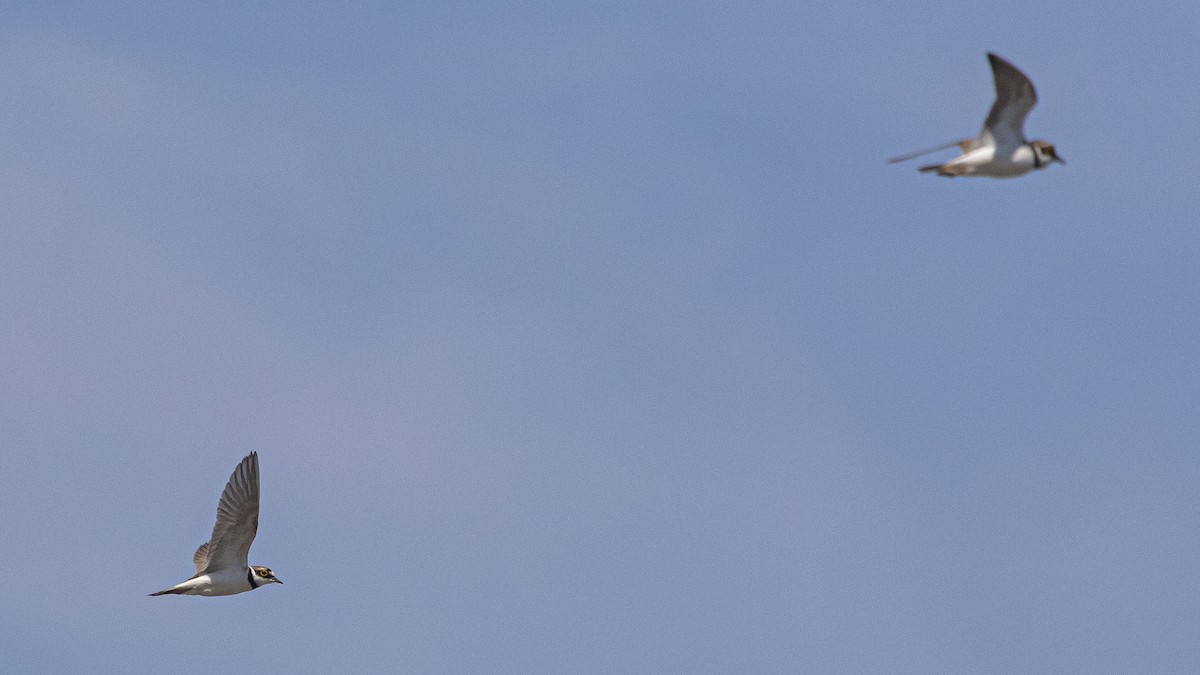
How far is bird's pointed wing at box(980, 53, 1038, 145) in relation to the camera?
3394cm

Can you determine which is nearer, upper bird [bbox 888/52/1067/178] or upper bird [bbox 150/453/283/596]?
upper bird [bbox 888/52/1067/178]

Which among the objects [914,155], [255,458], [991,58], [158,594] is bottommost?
[158,594]

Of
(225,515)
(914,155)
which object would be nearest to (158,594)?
(225,515)

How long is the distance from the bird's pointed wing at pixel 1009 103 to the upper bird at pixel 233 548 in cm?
1574

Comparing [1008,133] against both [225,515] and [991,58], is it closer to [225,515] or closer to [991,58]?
[991,58]

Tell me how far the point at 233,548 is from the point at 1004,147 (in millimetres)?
17317

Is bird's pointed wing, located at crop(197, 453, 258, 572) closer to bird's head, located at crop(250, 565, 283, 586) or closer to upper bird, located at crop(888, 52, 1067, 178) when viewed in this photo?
bird's head, located at crop(250, 565, 283, 586)

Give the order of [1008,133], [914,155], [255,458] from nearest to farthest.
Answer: [914,155]
[1008,133]
[255,458]

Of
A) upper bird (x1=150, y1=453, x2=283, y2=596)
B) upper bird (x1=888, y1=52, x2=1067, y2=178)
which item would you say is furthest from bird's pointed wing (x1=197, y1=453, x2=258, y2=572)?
upper bird (x1=888, y1=52, x2=1067, y2=178)

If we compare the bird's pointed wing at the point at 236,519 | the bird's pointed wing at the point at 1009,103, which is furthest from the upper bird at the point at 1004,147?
the bird's pointed wing at the point at 236,519

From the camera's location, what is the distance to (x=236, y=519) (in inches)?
1612

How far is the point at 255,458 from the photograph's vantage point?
4050 centimetres

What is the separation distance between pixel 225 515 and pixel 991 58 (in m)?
17.6

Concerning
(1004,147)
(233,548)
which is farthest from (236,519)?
(1004,147)
